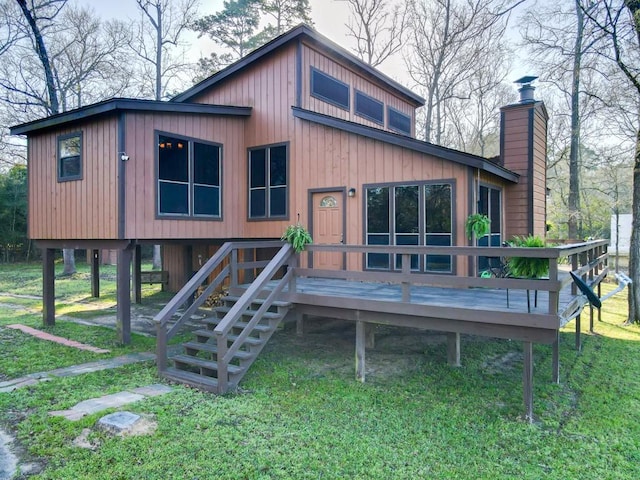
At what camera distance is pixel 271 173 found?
1015 centimetres

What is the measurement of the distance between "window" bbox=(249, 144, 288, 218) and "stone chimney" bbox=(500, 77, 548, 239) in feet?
17.0

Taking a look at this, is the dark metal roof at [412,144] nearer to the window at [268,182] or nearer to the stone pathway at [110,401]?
the window at [268,182]

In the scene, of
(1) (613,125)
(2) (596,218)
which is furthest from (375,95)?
(2) (596,218)

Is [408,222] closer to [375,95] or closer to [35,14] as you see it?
[375,95]

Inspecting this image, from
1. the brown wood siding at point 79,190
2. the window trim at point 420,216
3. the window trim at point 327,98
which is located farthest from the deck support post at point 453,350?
the window trim at point 327,98

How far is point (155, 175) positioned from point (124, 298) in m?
2.46

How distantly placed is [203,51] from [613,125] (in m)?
19.9

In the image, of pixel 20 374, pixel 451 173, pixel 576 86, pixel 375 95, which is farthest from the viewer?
pixel 576 86

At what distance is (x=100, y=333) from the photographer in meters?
8.75

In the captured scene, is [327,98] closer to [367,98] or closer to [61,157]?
[367,98]

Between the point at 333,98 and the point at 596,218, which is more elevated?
the point at 333,98

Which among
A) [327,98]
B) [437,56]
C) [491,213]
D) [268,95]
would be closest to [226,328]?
[491,213]

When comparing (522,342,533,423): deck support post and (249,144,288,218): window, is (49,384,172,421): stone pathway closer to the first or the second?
(522,342,533,423): deck support post

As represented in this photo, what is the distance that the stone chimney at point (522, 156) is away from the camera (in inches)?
383
